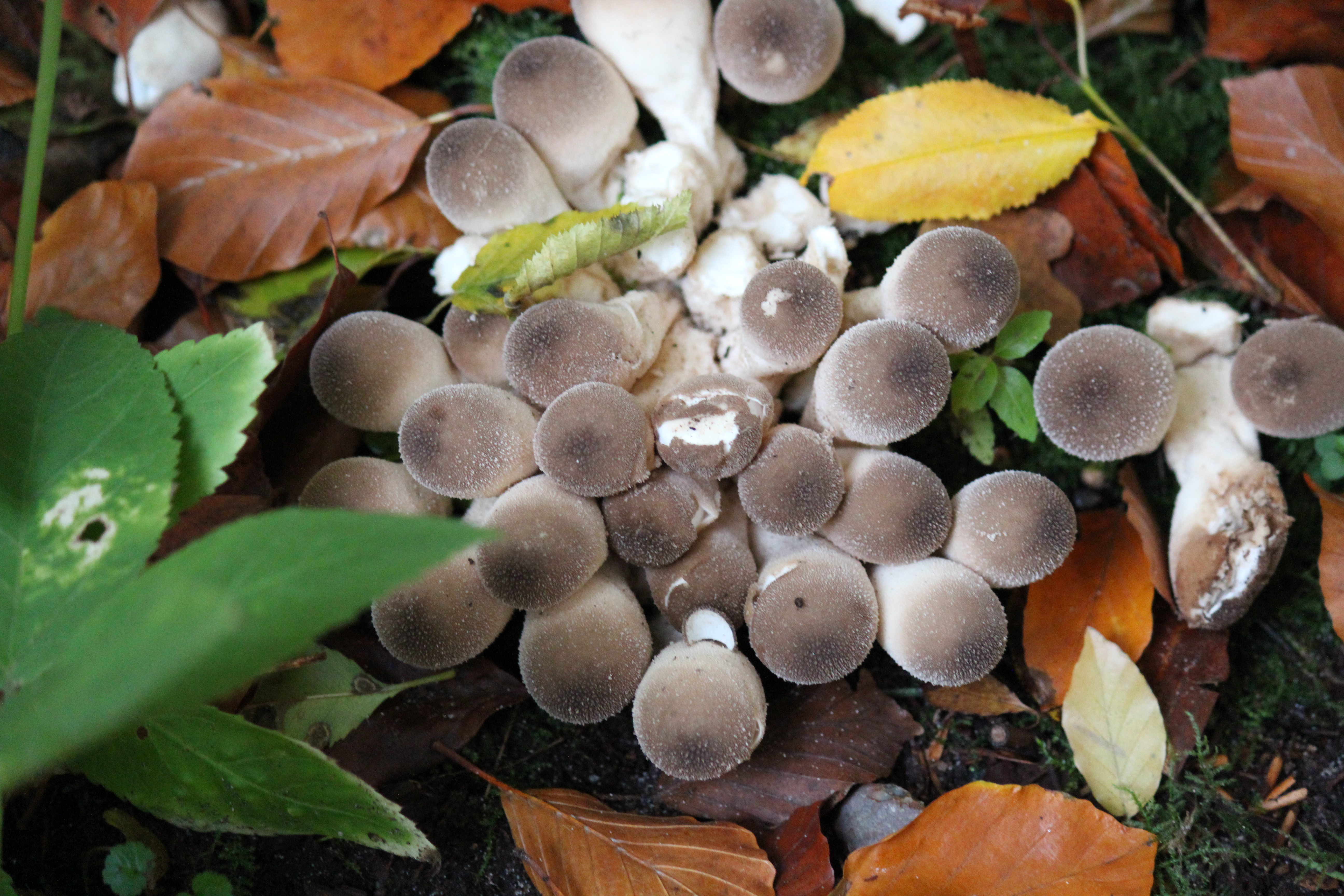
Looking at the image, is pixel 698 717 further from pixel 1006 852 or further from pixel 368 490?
pixel 368 490

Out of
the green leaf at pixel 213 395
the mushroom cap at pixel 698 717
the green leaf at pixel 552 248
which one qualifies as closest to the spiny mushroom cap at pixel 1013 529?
the mushroom cap at pixel 698 717

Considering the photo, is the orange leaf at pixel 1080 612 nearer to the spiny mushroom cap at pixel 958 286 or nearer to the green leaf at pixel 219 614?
the spiny mushroom cap at pixel 958 286

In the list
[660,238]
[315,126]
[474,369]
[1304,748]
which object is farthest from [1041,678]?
[315,126]

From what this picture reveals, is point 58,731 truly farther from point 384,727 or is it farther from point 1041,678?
point 1041,678

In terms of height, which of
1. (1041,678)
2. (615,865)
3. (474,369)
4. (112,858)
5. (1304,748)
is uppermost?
(474,369)

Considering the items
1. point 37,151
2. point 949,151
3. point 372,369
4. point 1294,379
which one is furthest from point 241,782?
point 1294,379
